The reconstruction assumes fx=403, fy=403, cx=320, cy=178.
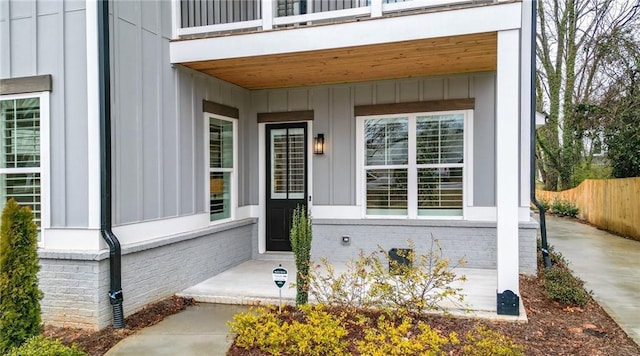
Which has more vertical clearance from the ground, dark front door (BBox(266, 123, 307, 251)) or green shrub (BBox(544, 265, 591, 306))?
dark front door (BBox(266, 123, 307, 251))

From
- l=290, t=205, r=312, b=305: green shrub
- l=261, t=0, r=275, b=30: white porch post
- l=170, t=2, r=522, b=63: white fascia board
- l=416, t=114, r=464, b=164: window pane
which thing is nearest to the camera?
l=290, t=205, r=312, b=305: green shrub

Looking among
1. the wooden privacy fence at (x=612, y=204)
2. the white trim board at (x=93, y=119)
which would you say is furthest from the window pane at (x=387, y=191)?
the wooden privacy fence at (x=612, y=204)

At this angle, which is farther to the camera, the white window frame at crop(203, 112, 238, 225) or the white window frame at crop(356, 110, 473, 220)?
the white window frame at crop(356, 110, 473, 220)

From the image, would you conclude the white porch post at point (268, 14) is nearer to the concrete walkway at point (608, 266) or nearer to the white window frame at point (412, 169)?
the white window frame at point (412, 169)

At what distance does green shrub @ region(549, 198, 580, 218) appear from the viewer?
1488 centimetres

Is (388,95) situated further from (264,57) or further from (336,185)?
(264,57)

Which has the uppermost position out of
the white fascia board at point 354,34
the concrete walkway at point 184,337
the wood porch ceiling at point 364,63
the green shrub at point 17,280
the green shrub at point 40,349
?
the white fascia board at point 354,34

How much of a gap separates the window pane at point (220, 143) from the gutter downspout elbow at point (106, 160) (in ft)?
6.53

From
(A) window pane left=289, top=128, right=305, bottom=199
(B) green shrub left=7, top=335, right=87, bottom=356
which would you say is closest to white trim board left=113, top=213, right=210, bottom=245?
(B) green shrub left=7, top=335, right=87, bottom=356

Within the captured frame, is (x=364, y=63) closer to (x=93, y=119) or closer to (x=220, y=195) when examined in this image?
(x=220, y=195)

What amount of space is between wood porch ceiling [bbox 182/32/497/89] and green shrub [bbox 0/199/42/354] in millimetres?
2812

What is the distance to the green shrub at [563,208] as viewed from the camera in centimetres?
1488

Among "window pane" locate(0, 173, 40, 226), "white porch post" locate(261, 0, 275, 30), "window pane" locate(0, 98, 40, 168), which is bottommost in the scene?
"window pane" locate(0, 173, 40, 226)

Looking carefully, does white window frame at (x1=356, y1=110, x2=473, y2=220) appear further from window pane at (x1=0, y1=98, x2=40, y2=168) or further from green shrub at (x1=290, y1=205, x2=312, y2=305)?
window pane at (x1=0, y1=98, x2=40, y2=168)
